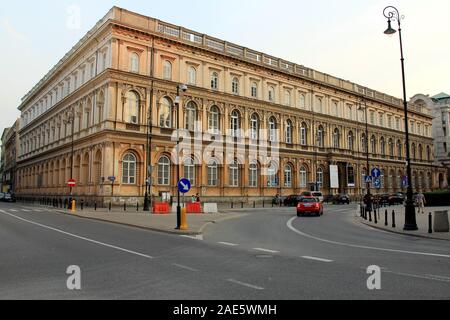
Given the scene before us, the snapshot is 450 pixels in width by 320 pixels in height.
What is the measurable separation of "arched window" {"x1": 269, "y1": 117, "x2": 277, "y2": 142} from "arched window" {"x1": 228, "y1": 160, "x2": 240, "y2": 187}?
7.62m

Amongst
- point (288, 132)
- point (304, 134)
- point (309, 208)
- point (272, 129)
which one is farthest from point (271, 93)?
point (309, 208)

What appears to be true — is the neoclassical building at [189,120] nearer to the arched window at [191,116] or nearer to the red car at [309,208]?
the arched window at [191,116]

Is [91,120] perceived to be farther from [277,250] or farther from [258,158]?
[277,250]

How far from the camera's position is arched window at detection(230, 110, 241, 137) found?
176 feet

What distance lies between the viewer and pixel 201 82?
50.5 metres

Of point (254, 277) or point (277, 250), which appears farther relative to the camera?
point (277, 250)

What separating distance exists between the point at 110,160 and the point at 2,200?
140ft

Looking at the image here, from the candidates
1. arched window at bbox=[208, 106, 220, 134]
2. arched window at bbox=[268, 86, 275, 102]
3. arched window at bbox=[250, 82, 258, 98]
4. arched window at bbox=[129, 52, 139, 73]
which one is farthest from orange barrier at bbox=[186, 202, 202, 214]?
arched window at bbox=[268, 86, 275, 102]

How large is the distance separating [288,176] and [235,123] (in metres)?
12.4

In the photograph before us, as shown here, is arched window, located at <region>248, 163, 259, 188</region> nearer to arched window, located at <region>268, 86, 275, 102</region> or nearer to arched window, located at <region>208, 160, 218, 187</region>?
arched window, located at <region>208, 160, 218, 187</region>

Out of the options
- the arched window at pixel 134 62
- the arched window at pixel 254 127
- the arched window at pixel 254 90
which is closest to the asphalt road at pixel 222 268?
the arched window at pixel 134 62

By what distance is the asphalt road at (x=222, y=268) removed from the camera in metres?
6.87

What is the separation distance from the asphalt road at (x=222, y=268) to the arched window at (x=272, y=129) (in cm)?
4285

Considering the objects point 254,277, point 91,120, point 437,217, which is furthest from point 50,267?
point 91,120
